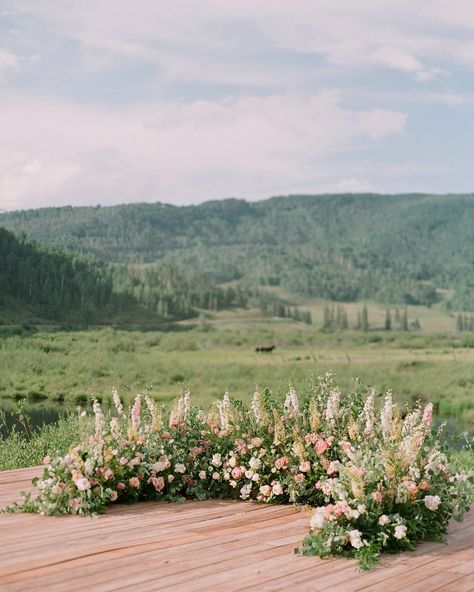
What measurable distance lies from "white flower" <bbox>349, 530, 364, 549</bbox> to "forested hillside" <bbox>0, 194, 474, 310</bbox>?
342 feet

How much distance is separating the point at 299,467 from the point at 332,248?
6992 inches

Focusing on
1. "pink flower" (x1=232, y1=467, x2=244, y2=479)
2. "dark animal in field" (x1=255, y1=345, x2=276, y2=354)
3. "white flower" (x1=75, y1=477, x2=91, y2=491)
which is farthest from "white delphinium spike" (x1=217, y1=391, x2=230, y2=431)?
"dark animal in field" (x1=255, y1=345, x2=276, y2=354)

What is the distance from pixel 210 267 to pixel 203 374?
11472 centimetres

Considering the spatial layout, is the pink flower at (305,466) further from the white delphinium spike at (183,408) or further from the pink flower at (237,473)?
the white delphinium spike at (183,408)

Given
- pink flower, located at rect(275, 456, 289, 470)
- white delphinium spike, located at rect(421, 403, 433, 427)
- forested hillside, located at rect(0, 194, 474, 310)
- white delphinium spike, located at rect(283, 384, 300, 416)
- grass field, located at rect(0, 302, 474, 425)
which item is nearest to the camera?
white delphinium spike, located at rect(421, 403, 433, 427)

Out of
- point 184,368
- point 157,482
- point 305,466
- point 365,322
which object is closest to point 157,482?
point 157,482

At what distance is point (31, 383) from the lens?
32531 millimetres

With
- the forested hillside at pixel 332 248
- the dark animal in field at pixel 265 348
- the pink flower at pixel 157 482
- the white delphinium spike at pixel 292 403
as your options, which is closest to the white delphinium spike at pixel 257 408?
the white delphinium spike at pixel 292 403

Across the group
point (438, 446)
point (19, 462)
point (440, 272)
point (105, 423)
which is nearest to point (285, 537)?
point (438, 446)

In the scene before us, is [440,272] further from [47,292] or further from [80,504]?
[80,504]

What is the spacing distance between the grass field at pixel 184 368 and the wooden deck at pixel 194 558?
13.6 meters

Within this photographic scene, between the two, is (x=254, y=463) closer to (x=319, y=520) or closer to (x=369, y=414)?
(x=369, y=414)

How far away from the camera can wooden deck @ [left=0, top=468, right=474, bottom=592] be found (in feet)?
12.7

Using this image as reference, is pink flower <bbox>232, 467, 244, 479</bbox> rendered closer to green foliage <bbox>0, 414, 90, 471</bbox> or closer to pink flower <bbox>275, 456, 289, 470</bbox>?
pink flower <bbox>275, 456, 289, 470</bbox>
